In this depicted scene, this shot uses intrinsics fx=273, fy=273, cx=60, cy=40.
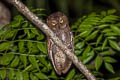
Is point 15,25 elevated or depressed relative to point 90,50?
elevated

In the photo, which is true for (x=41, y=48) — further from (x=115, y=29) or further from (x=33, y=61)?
(x=115, y=29)

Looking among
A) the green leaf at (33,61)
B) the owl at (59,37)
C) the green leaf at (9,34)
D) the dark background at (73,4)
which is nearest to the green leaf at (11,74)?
the green leaf at (33,61)

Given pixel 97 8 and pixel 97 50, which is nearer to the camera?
pixel 97 50

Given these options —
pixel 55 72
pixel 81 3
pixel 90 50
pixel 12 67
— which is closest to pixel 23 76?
pixel 12 67

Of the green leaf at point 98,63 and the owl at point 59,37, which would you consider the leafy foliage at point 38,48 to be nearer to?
the green leaf at point 98,63

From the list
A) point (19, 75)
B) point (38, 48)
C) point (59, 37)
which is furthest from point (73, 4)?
point (19, 75)

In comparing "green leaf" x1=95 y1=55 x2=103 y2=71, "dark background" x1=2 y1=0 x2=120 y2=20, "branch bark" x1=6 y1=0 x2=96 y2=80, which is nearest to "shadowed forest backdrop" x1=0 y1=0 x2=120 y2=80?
"green leaf" x1=95 y1=55 x2=103 y2=71

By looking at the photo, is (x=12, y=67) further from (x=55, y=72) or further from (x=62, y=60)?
(x=62, y=60)
